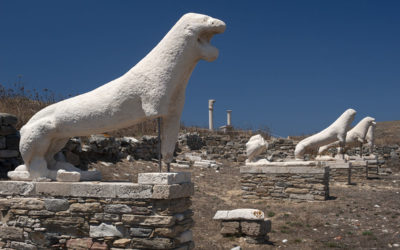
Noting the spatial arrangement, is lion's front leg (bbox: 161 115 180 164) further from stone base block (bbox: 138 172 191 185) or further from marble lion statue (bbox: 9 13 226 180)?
stone base block (bbox: 138 172 191 185)

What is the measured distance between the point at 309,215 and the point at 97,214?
234 inches

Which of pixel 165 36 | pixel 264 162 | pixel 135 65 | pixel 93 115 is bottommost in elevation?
Answer: pixel 264 162

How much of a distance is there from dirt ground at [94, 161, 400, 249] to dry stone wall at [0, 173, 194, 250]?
85.6 inches

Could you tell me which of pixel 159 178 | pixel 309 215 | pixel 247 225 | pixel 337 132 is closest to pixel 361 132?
pixel 337 132

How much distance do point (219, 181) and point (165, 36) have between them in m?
8.95

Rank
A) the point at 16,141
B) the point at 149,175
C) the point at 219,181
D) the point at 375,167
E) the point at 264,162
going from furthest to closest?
1. the point at 375,167
2. the point at 219,181
3. the point at 264,162
4. the point at 16,141
5. the point at 149,175

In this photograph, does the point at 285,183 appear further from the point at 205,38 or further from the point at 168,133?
the point at 205,38

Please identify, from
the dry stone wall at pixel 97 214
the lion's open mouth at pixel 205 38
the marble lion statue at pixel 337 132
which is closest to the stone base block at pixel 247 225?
the dry stone wall at pixel 97 214

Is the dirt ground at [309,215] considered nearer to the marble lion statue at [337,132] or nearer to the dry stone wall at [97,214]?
the marble lion statue at [337,132]

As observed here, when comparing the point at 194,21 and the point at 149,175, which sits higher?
the point at 194,21

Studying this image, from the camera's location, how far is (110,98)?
4.52 metres

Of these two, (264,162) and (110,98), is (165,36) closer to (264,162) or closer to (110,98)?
(110,98)

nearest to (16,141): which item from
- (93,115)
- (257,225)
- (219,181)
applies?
(93,115)

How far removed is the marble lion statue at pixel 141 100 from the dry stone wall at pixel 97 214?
38 centimetres
